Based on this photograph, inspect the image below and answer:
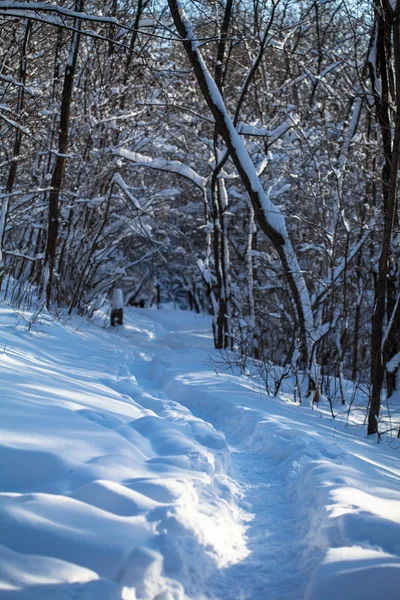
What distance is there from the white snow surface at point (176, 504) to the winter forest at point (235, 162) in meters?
1.32

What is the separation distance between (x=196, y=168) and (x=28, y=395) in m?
11.6

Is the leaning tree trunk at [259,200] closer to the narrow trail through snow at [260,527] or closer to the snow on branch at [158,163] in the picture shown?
the narrow trail through snow at [260,527]

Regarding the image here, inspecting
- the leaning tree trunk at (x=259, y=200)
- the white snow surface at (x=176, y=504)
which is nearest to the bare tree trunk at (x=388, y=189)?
the white snow surface at (x=176, y=504)

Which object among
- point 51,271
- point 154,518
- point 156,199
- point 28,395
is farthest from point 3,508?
point 156,199

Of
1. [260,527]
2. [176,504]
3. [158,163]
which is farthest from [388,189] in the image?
[158,163]

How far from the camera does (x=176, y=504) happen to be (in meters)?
2.55

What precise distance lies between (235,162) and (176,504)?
546cm

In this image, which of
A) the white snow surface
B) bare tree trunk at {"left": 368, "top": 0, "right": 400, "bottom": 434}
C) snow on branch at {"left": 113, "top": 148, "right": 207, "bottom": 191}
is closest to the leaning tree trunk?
bare tree trunk at {"left": 368, "top": 0, "right": 400, "bottom": 434}

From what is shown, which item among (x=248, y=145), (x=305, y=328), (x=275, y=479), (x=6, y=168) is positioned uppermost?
(x=248, y=145)

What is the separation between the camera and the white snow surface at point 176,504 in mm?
2080

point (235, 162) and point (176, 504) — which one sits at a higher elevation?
point (235, 162)

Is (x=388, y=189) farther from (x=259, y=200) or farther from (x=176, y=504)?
(x=176, y=504)

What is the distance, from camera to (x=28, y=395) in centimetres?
368

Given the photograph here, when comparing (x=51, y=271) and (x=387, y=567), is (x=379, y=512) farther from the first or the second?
(x=51, y=271)
